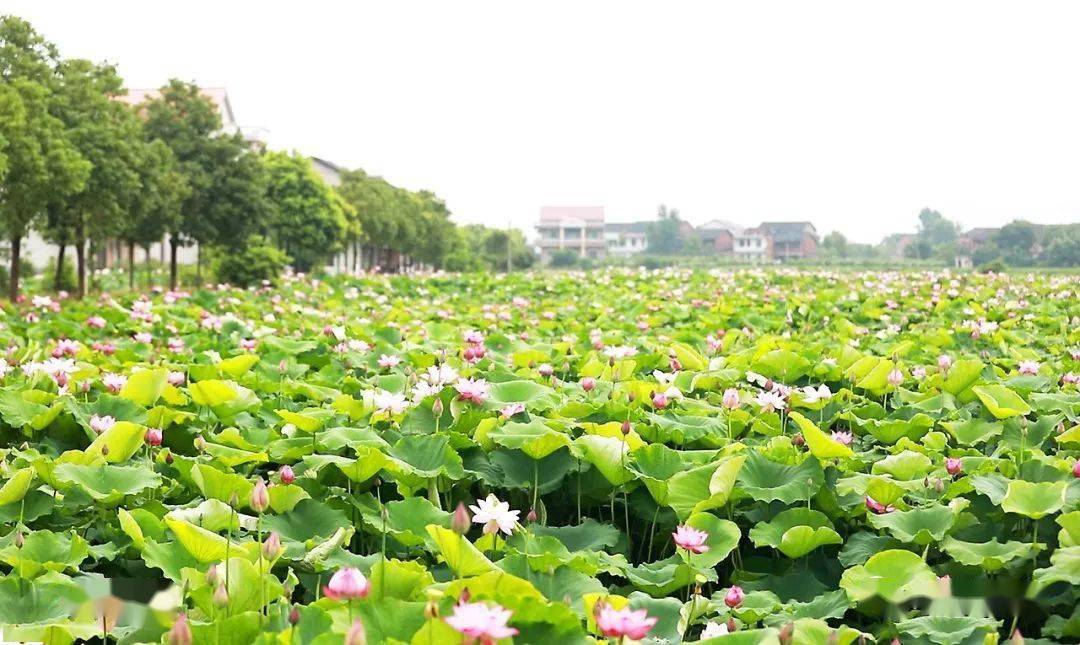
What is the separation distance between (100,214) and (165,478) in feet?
40.6

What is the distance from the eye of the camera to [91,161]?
1334 cm

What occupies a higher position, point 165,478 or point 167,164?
point 167,164

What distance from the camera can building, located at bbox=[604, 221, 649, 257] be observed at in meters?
83.7

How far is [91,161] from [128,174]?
64 centimetres

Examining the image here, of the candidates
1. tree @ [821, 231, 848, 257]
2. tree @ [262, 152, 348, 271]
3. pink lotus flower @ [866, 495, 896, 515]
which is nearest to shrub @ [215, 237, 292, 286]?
tree @ [262, 152, 348, 271]

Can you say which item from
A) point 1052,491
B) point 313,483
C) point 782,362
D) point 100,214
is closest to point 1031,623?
point 1052,491

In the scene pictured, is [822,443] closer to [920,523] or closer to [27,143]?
[920,523]

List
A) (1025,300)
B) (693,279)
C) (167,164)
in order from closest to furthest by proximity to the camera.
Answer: (1025,300)
(167,164)
(693,279)

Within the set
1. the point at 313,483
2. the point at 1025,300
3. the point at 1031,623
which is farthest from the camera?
the point at 1025,300

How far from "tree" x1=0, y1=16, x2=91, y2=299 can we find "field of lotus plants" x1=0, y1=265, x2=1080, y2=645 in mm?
7323

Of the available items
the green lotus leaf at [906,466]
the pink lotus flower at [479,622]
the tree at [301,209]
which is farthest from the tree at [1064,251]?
the pink lotus flower at [479,622]

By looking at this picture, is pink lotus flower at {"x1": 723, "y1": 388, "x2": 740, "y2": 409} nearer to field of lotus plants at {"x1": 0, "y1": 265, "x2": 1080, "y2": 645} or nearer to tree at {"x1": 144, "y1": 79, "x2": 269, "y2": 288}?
field of lotus plants at {"x1": 0, "y1": 265, "x2": 1080, "y2": 645}

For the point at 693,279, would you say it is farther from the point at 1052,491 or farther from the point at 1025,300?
the point at 1052,491

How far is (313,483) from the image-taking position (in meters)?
2.68
